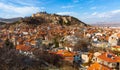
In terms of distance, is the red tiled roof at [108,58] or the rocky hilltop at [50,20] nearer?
the red tiled roof at [108,58]

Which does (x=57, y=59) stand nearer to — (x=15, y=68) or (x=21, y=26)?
(x=15, y=68)

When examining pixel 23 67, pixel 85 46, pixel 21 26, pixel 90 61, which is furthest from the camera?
pixel 21 26

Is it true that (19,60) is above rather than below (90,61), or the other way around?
above

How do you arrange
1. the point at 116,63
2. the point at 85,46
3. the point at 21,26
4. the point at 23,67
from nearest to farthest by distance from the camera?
the point at 23,67
the point at 116,63
the point at 85,46
the point at 21,26

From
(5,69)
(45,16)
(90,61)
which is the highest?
(45,16)

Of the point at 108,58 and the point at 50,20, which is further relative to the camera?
the point at 50,20

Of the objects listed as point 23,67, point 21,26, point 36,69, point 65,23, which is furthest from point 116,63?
point 65,23

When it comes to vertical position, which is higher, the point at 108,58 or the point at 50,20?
the point at 50,20

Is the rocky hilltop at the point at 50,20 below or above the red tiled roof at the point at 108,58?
above

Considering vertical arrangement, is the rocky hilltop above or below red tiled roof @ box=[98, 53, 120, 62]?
above

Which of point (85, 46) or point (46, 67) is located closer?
point (46, 67)

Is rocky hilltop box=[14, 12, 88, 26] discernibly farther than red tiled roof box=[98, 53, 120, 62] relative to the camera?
Yes
